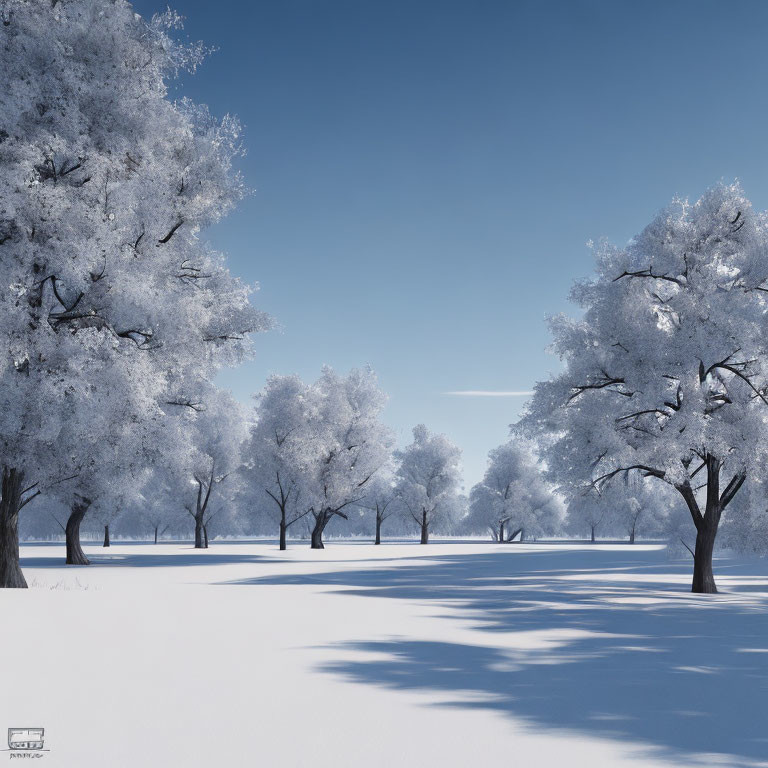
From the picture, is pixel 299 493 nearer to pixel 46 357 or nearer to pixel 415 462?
pixel 415 462

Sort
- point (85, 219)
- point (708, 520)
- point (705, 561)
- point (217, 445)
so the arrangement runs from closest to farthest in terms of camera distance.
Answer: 1. point (85, 219)
2. point (705, 561)
3. point (708, 520)
4. point (217, 445)

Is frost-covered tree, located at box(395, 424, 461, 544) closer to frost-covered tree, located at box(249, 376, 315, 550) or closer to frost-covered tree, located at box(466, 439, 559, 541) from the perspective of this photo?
frost-covered tree, located at box(466, 439, 559, 541)

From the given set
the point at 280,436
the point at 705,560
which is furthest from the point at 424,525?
the point at 705,560

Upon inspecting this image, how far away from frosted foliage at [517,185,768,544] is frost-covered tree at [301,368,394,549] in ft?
109

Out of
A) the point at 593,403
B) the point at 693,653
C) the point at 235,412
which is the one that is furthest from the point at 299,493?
the point at 693,653

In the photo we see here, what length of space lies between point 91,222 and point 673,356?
17.0 meters

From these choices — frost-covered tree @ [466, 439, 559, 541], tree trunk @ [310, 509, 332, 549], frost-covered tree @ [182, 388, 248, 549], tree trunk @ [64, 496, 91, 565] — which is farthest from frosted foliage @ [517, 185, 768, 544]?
frost-covered tree @ [466, 439, 559, 541]

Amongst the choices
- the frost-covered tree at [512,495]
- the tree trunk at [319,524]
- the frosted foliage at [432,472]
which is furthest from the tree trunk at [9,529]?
the frost-covered tree at [512,495]

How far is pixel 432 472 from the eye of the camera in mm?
92750

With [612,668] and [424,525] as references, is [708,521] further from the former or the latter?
[424,525]

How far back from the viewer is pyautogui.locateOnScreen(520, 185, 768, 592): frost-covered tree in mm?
21906

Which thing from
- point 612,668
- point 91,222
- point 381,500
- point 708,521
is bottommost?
point 381,500

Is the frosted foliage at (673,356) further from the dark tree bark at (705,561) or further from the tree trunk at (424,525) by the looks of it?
the tree trunk at (424,525)

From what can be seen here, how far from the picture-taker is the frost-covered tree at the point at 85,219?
17250 mm
